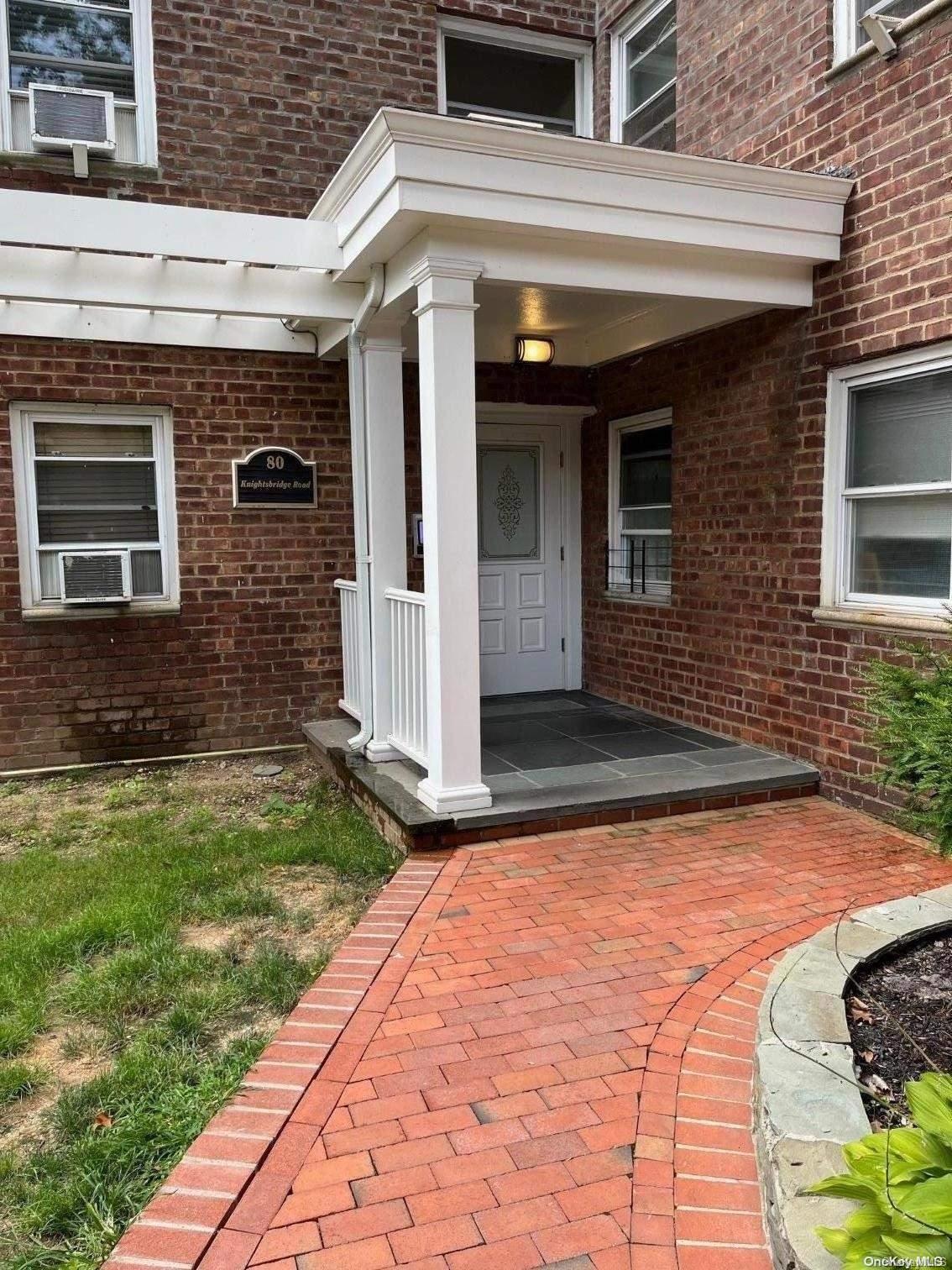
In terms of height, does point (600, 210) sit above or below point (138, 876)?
above

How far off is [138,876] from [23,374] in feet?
11.6

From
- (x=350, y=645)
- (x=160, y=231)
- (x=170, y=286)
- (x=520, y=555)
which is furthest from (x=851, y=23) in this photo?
(x=350, y=645)

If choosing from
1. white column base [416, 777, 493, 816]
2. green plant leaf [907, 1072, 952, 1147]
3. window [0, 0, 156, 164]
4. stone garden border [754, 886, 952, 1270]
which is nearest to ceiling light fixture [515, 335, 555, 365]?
window [0, 0, 156, 164]

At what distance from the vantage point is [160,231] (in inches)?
175

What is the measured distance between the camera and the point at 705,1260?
1.90 meters

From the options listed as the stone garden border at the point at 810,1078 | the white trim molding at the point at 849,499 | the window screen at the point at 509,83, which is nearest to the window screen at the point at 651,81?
the window screen at the point at 509,83

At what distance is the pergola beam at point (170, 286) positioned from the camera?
4.61m

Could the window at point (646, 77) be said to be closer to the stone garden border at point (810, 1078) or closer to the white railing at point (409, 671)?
the white railing at point (409, 671)

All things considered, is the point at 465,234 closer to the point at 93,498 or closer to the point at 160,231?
the point at 160,231

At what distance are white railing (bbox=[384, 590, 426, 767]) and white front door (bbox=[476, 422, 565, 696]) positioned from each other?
2.08 m

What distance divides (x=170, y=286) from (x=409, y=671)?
7.83 feet

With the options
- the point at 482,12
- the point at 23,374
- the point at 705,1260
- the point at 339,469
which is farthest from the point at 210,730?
the point at 482,12

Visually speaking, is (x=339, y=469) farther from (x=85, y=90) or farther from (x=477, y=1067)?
(x=477, y=1067)

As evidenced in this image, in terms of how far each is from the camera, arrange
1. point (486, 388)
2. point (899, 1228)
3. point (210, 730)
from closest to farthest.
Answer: point (899, 1228), point (210, 730), point (486, 388)
